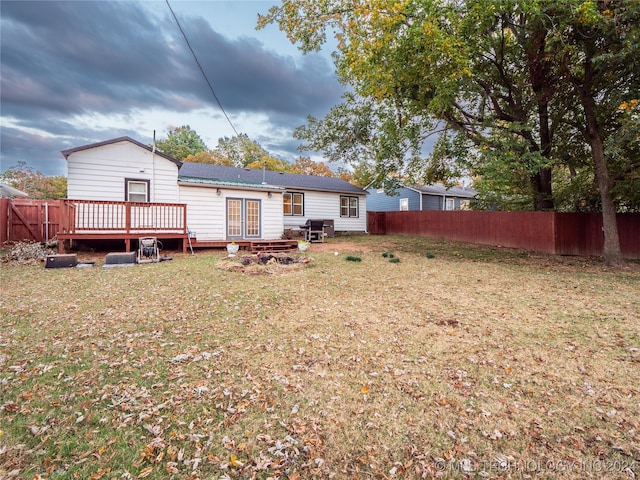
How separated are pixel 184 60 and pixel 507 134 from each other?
11475 millimetres

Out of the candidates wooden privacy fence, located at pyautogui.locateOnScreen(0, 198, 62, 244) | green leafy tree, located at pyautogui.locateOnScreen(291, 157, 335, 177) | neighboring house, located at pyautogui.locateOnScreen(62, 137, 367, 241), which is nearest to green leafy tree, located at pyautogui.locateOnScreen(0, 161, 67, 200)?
wooden privacy fence, located at pyautogui.locateOnScreen(0, 198, 62, 244)

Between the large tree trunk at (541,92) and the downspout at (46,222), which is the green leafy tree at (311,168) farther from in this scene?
the downspout at (46,222)

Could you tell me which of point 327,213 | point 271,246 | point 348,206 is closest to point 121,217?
point 271,246

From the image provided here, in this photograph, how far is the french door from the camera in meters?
13.0

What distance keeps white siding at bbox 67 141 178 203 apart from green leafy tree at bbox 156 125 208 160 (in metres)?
28.6

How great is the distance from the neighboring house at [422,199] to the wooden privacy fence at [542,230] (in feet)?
20.0

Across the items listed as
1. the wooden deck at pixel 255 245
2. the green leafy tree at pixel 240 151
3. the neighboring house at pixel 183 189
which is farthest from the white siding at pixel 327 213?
the green leafy tree at pixel 240 151

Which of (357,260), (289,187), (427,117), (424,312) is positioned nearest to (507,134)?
(427,117)

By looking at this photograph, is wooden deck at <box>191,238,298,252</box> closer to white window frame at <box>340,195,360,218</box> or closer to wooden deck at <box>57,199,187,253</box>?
wooden deck at <box>57,199,187,253</box>

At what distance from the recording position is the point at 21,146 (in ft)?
72.8

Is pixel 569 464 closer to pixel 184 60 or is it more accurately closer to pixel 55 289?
pixel 55 289

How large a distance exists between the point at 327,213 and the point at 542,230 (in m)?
11.1

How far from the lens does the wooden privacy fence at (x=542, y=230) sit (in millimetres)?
11758

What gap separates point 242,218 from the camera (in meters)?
13.3
